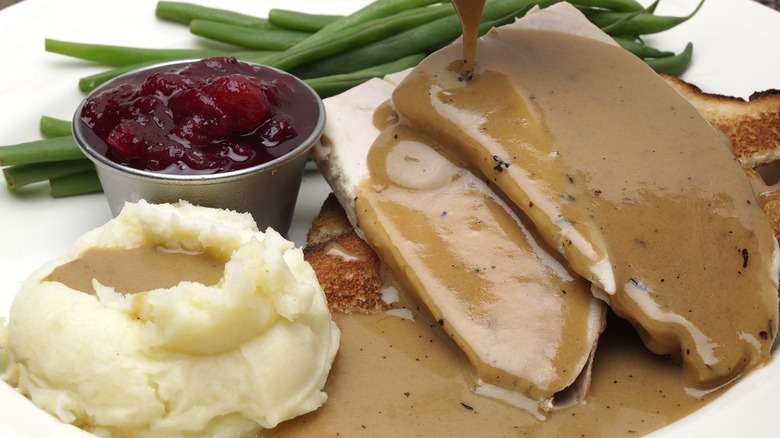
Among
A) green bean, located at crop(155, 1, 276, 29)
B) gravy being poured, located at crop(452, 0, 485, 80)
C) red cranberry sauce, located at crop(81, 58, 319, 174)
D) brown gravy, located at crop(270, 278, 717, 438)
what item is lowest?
green bean, located at crop(155, 1, 276, 29)

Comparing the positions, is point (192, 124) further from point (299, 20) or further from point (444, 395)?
point (299, 20)

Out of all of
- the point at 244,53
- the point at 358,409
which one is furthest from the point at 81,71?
the point at 358,409

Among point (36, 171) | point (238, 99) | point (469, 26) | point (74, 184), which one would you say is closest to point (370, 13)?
point (469, 26)

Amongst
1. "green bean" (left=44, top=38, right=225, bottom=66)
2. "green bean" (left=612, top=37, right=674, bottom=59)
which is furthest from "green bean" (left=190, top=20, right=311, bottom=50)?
"green bean" (left=612, top=37, right=674, bottom=59)

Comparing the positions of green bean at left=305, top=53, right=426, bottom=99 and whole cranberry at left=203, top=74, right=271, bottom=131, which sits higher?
whole cranberry at left=203, top=74, right=271, bottom=131

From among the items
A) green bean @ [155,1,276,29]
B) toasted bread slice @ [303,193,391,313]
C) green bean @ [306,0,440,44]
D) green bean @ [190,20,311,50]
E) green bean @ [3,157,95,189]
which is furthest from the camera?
green bean @ [155,1,276,29]

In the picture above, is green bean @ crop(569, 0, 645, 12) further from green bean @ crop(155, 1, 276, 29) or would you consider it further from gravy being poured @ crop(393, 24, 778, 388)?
green bean @ crop(155, 1, 276, 29)

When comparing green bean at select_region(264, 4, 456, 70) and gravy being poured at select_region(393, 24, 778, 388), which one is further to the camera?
green bean at select_region(264, 4, 456, 70)

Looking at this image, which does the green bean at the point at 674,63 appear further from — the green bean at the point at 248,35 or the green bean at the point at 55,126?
the green bean at the point at 55,126
